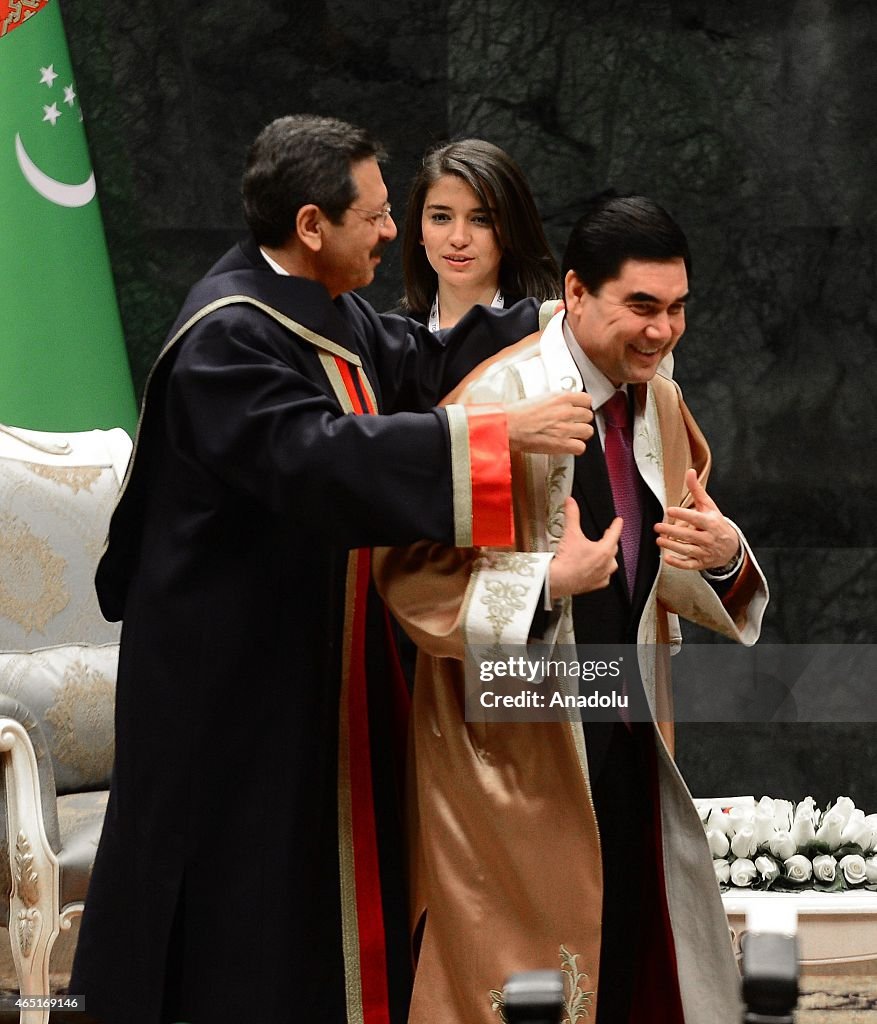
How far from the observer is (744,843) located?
11.7ft

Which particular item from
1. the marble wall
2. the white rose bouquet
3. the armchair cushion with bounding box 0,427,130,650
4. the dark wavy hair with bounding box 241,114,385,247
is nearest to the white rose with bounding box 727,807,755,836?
the white rose bouquet

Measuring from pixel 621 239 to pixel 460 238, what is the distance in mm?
1183

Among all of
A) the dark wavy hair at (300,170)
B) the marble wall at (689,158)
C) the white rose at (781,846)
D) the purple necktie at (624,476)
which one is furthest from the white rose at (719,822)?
the dark wavy hair at (300,170)

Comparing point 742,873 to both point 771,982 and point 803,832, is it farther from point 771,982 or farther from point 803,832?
point 771,982

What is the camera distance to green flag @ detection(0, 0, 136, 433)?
13.5 feet

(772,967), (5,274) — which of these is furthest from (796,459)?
(772,967)

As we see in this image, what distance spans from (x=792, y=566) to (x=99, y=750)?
2.14 metres

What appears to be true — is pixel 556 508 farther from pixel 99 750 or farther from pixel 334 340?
pixel 99 750

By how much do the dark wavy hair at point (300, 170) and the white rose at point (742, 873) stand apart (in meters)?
1.93

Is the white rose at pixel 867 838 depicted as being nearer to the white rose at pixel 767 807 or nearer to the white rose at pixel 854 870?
the white rose at pixel 854 870

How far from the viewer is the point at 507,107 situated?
4461mm

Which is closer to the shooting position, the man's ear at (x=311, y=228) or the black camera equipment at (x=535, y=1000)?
the black camera equipment at (x=535, y=1000)

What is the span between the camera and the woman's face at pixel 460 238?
3209 mm

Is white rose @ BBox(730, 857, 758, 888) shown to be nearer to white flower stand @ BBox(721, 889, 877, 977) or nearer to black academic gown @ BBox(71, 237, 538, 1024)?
white flower stand @ BBox(721, 889, 877, 977)
